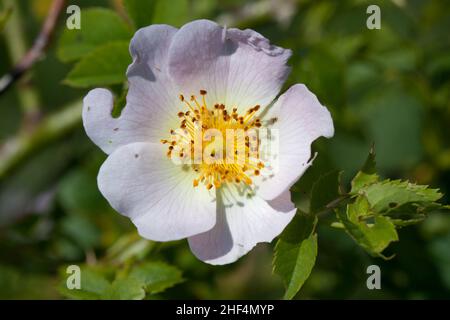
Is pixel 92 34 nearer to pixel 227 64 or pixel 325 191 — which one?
pixel 227 64

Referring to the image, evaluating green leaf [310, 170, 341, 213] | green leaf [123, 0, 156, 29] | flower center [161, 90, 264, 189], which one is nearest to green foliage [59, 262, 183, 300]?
flower center [161, 90, 264, 189]

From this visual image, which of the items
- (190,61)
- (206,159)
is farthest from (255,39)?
(206,159)

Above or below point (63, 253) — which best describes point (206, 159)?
above

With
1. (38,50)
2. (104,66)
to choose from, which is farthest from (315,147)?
(38,50)

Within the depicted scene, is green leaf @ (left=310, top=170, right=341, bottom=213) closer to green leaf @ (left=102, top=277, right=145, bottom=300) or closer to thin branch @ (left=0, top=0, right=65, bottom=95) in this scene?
green leaf @ (left=102, top=277, right=145, bottom=300)

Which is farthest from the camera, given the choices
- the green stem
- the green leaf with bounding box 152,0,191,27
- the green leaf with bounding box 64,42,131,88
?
the green stem

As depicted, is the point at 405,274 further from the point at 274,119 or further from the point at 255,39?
the point at 255,39
